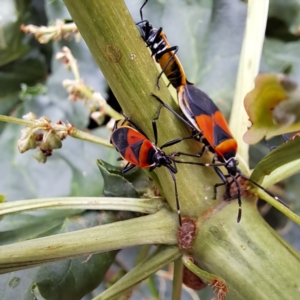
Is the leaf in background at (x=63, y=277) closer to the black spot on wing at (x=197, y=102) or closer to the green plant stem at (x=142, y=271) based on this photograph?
the green plant stem at (x=142, y=271)

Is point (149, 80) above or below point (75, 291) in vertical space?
above

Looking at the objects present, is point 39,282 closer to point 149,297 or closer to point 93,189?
point 93,189

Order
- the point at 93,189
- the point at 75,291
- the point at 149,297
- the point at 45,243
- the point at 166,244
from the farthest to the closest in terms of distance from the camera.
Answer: the point at 149,297 < the point at 93,189 < the point at 75,291 < the point at 166,244 < the point at 45,243

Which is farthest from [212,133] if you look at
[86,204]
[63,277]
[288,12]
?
[288,12]

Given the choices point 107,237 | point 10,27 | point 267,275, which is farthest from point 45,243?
point 10,27

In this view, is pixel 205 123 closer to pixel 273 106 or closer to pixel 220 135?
pixel 220 135

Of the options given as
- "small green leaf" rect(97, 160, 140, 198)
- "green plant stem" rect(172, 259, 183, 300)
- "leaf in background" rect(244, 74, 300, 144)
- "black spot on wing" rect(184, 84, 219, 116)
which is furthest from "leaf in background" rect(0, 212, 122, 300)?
"leaf in background" rect(244, 74, 300, 144)

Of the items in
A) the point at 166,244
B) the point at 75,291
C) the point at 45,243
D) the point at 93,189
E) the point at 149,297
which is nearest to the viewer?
the point at 45,243
